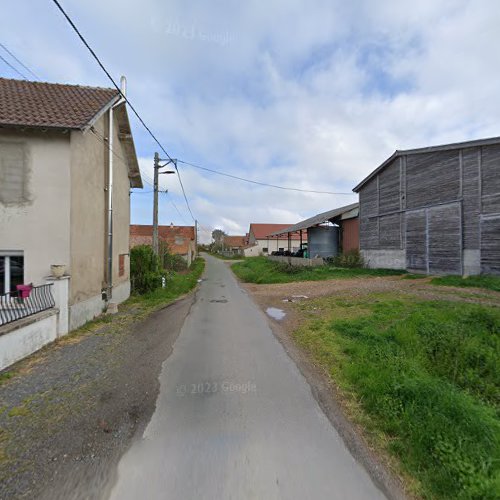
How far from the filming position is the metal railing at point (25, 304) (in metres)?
4.92

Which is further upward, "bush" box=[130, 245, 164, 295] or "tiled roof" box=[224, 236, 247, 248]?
"tiled roof" box=[224, 236, 247, 248]

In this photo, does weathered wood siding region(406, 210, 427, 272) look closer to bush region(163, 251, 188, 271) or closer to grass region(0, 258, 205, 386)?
grass region(0, 258, 205, 386)

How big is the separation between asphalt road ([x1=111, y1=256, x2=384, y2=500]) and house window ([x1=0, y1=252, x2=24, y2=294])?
479 cm

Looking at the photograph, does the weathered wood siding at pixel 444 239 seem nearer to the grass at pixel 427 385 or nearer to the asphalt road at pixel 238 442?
the grass at pixel 427 385

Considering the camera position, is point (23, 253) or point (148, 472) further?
point (23, 253)

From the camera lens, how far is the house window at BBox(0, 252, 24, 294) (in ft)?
21.5

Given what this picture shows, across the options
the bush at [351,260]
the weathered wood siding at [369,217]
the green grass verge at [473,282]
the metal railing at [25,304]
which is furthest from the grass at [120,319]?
the weathered wood siding at [369,217]

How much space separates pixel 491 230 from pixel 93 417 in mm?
16305

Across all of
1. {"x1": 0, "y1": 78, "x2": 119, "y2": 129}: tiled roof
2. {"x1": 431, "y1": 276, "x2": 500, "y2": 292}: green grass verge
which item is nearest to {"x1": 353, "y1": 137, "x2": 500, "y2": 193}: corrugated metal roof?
{"x1": 431, "y1": 276, "x2": 500, "y2": 292}: green grass verge

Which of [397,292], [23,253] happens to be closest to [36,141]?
[23,253]

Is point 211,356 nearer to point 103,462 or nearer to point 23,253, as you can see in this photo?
point 103,462

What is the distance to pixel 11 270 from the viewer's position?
661cm

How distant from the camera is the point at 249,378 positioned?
4137mm

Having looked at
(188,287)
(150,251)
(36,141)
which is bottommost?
(188,287)
